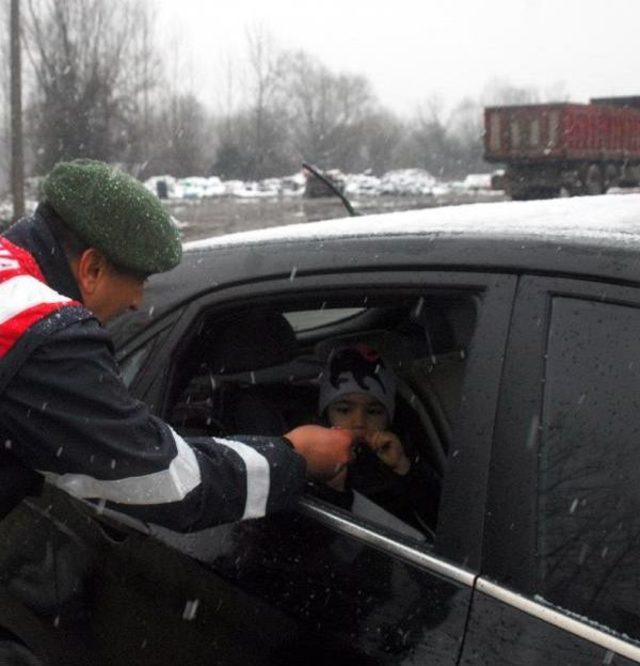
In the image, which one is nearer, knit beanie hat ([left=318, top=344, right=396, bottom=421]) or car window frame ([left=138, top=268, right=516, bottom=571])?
car window frame ([left=138, top=268, right=516, bottom=571])

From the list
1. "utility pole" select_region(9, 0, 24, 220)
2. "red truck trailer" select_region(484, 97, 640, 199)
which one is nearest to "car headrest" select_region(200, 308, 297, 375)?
"utility pole" select_region(9, 0, 24, 220)

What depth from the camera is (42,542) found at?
2113 millimetres

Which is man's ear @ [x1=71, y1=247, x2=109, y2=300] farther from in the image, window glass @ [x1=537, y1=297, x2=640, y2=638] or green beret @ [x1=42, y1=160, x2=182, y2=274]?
window glass @ [x1=537, y1=297, x2=640, y2=638]

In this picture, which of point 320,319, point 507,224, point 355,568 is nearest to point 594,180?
point 320,319

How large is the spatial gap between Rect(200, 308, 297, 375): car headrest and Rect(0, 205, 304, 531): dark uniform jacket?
1.78ft

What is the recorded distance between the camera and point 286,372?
2.76 m

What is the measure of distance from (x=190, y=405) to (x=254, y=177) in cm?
6436

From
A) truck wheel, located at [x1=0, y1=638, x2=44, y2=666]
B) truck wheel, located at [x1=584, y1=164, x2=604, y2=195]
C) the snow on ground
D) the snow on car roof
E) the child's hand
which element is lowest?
the snow on ground

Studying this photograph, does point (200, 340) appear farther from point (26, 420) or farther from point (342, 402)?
point (26, 420)

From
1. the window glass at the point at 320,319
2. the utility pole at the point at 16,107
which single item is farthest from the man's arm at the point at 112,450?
the utility pole at the point at 16,107

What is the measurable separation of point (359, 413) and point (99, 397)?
0.95m

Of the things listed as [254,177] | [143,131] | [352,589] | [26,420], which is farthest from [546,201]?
[254,177]

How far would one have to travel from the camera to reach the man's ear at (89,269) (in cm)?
175

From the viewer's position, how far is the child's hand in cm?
222
